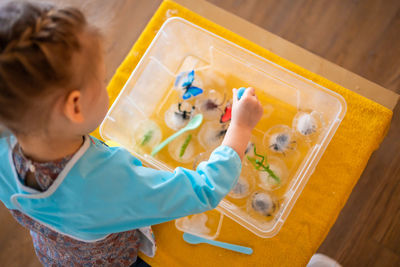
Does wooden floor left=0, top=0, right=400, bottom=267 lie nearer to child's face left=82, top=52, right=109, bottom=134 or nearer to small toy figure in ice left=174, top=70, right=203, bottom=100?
small toy figure in ice left=174, top=70, right=203, bottom=100

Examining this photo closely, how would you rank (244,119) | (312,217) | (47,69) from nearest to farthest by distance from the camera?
1. (47,69)
2. (244,119)
3. (312,217)

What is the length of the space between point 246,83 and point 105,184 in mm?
480

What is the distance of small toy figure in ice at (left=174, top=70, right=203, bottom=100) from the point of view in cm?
81

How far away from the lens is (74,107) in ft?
1.31

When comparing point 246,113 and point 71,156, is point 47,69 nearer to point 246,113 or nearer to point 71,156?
point 71,156

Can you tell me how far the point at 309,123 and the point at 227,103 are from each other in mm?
214

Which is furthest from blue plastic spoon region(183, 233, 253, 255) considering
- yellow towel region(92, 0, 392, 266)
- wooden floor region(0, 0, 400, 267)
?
wooden floor region(0, 0, 400, 267)

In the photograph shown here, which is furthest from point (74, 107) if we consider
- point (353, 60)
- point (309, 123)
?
point (353, 60)

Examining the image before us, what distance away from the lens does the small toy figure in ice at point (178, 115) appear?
0.81m

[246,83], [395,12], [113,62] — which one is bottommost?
[113,62]

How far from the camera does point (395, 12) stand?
102 centimetres

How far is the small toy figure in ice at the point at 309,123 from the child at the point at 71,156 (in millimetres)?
179

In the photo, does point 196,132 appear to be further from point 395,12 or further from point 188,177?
point 395,12

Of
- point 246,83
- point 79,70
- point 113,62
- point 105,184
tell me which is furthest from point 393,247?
point 113,62
